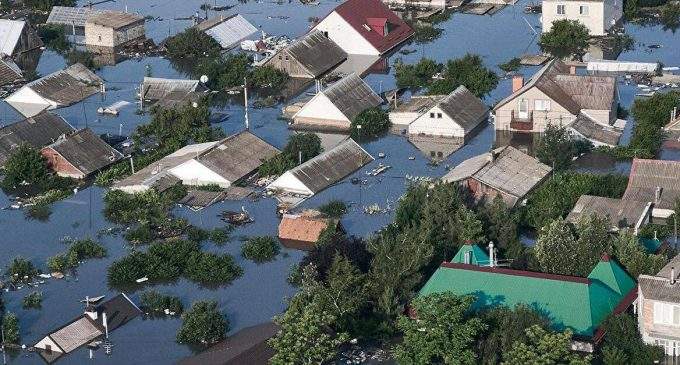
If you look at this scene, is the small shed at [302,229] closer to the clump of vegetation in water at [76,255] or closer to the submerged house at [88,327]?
the clump of vegetation in water at [76,255]

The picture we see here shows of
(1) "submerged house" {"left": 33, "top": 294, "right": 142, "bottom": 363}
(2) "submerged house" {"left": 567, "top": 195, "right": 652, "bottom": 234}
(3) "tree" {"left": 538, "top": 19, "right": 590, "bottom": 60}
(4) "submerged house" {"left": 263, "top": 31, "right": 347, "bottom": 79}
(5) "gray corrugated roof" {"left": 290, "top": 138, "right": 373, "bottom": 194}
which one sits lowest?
(3) "tree" {"left": 538, "top": 19, "right": 590, "bottom": 60}

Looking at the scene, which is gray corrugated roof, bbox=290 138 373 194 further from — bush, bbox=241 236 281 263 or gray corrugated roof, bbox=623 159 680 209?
gray corrugated roof, bbox=623 159 680 209

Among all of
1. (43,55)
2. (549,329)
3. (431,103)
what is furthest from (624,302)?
(43,55)

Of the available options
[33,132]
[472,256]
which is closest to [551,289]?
[472,256]

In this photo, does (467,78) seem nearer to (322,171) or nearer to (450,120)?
(450,120)

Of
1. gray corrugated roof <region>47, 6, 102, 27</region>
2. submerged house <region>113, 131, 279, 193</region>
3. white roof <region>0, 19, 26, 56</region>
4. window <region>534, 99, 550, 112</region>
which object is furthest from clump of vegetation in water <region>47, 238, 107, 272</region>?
gray corrugated roof <region>47, 6, 102, 27</region>

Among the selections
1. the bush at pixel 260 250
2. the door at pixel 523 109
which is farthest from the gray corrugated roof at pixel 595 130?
the bush at pixel 260 250

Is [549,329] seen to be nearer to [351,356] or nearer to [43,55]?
[351,356]
